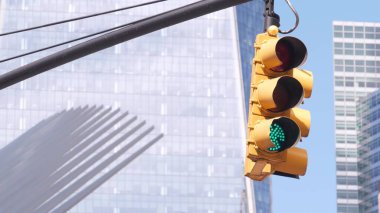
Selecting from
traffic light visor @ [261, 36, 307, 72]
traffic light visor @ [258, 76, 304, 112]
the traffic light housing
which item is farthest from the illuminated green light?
traffic light visor @ [261, 36, 307, 72]

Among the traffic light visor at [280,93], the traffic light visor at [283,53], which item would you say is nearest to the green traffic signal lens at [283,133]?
the traffic light visor at [280,93]

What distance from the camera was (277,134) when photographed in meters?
12.2

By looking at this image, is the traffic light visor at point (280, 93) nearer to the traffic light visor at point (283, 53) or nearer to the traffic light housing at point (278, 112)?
the traffic light housing at point (278, 112)

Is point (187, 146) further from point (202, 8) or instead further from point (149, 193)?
point (202, 8)

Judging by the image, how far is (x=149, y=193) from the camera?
19100cm

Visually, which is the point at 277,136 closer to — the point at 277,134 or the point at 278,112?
the point at 277,134

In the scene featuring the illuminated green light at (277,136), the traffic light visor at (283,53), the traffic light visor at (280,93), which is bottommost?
the illuminated green light at (277,136)

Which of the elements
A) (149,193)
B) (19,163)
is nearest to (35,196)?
(19,163)

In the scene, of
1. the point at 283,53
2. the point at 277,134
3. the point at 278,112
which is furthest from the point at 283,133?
the point at 283,53

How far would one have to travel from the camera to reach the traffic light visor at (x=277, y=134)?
1214 cm

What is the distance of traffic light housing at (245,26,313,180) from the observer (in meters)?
12.2

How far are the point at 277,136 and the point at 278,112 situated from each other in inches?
10.1

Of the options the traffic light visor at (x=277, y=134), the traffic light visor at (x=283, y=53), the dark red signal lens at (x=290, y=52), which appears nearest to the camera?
the traffic light visor at (x=277, y=134)

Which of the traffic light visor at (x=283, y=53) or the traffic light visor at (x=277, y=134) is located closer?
the traffic light visor at (x=277, y=134)
